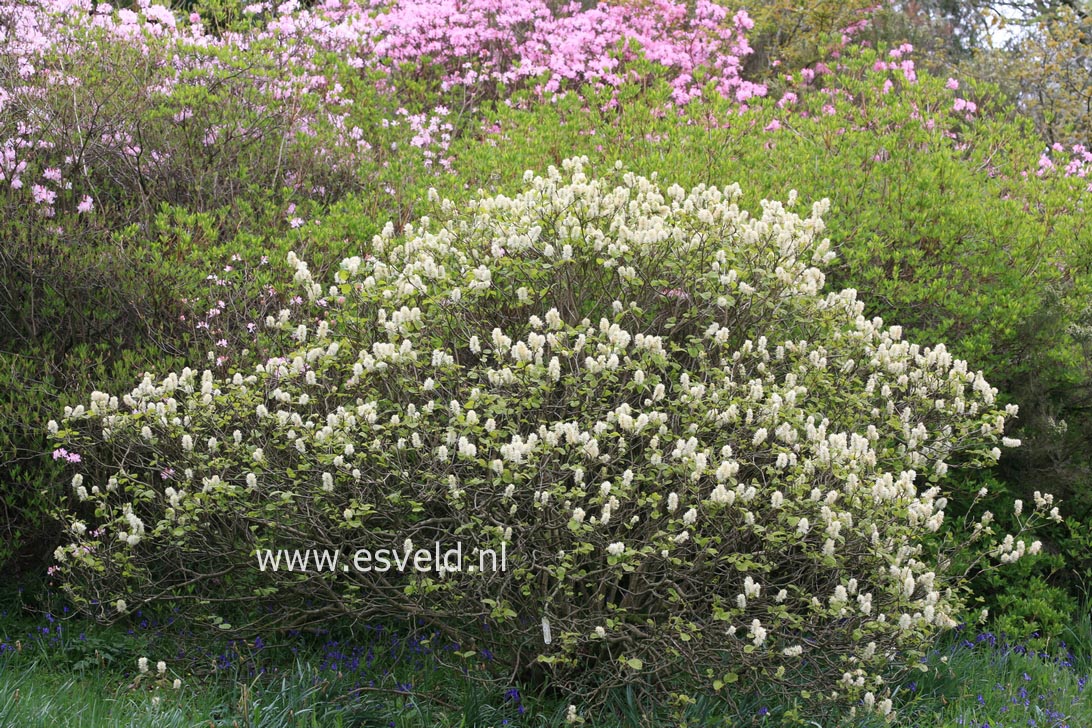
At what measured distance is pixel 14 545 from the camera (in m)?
5.41

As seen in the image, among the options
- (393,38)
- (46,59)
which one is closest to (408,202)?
(46,59)

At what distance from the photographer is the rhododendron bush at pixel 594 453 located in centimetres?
400

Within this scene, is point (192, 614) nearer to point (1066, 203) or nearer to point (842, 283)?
point (842, 283)

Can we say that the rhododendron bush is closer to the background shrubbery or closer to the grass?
the grass

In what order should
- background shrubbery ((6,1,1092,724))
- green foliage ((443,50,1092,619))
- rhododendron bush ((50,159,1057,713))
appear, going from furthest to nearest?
green foliage ((443,50,1092,619))
background shrubbery ((6,1,1092,724))
rhododendron bush ((50,159,1057,713))

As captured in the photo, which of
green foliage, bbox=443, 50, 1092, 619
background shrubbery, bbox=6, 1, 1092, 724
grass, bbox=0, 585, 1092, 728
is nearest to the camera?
grass, bbox=0, 585, 1092, 728

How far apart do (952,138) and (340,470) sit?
5.12 meters

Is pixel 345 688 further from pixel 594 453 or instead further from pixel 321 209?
pixel 321 209

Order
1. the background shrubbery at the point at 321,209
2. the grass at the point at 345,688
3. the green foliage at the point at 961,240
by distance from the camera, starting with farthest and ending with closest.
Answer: the green foliage at the point at 961,240
the background shrubbery at the point at 321,209
the grass at the point at 345,688

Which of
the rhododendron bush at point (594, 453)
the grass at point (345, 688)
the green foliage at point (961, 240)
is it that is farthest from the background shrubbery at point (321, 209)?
the rhododendron bush at point (594, 453)

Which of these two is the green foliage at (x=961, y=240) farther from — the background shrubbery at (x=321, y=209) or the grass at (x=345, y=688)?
the grass at (x=345, y=688)

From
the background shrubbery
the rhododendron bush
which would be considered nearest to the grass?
the rhododendron bush

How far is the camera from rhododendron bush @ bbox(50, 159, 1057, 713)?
400 centimetres

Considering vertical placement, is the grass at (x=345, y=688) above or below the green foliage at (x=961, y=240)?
below
